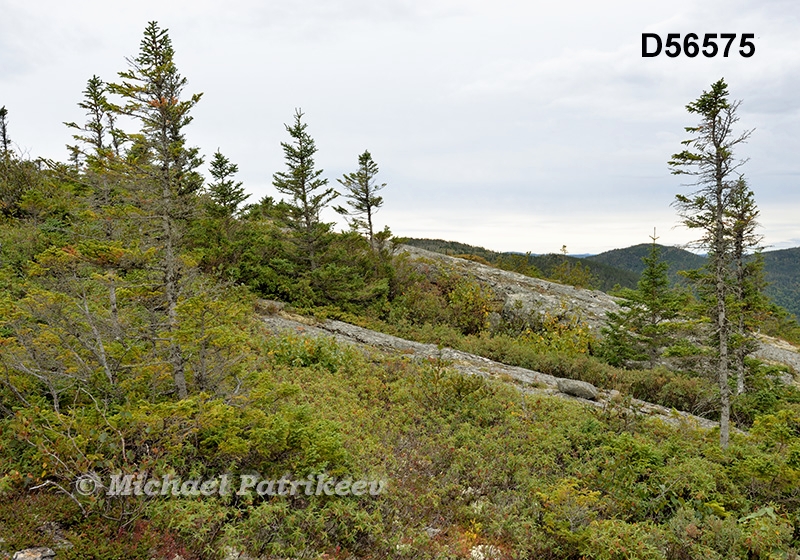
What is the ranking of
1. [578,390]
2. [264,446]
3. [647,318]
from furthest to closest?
[647,318] → [578,390] → [264,446]

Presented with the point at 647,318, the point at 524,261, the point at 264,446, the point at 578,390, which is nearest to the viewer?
the point at 264,446

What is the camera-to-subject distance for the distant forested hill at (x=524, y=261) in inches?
1351

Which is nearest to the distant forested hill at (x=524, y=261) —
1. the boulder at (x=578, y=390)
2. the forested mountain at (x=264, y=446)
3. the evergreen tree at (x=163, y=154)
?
the boulder at (x=578, y=390)

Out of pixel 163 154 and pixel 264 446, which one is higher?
pixel 163 154

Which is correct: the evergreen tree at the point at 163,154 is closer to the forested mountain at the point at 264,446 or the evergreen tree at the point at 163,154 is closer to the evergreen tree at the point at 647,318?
the forested mountain at the point at 264,446

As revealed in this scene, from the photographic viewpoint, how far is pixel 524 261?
115 feet

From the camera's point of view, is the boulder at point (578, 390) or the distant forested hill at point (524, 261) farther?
the distant forested hill at point (524, 261)

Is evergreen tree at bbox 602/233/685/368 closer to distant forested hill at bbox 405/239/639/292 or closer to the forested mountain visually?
distant forested hill at bbox 405/239/639/292

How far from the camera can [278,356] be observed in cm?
1123

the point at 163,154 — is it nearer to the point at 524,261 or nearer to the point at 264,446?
the point at 264,446

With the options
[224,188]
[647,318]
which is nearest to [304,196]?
[224,188]

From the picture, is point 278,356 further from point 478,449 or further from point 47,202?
point 47,202

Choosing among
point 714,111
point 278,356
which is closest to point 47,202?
point 278,356

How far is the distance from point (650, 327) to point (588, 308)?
22.5 ft
